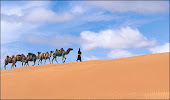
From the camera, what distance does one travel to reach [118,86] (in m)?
14.7

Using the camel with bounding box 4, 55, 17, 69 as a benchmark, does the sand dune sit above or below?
below

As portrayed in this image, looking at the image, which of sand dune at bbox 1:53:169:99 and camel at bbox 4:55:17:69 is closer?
sand dune at bbox 1:53:169:99

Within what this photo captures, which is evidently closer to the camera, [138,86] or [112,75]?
[138,86]

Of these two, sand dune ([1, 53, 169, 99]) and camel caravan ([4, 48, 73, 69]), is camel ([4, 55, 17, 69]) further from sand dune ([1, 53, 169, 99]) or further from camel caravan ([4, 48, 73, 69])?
sand dune ([1, 53, 169, 99])

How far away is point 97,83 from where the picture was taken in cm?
1542

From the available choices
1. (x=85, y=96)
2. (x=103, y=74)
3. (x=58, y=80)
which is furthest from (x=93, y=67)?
(x=85, y=96)

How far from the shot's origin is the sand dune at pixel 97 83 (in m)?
13.5

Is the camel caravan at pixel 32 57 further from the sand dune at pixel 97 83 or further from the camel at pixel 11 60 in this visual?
the sand dune at pixel 97 83

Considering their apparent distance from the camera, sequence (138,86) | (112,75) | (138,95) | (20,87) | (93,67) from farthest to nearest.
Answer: (93,67) < (112,75) < (20,87) < (138,86) < (138,95)

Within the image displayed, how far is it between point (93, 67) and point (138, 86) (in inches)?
217

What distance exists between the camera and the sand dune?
13.5m

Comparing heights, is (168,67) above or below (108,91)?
above

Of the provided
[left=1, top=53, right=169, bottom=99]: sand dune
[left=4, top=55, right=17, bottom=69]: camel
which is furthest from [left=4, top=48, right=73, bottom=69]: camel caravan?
[left=1, top=53, right=169, bottom=99]: sand dune

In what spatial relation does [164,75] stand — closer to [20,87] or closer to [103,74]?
[103,74]
